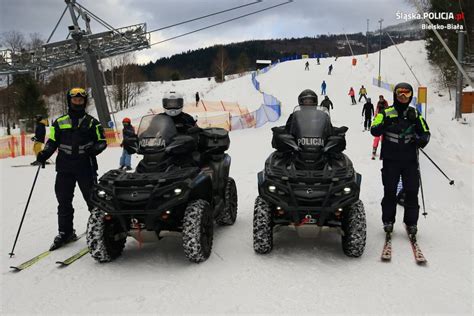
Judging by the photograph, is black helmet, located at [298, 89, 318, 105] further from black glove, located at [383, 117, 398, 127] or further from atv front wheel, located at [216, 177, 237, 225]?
atv front wheel, located at [216, 177, 237, 225]

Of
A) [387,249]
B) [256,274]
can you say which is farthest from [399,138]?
[256,274]

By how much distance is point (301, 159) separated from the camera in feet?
19.9

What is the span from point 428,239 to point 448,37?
43.5 meters

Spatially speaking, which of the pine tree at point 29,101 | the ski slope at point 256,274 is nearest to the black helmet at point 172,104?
the ski slope at point 256,274

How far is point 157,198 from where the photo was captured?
5254 millimetres

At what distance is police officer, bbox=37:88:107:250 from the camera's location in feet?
20.9

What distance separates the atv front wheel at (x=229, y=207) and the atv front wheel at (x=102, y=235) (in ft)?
6.02

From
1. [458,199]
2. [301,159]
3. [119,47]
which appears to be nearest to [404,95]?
[301,159]

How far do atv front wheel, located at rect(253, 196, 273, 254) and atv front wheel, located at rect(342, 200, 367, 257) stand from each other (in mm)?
938

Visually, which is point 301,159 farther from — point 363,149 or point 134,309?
point 363,149

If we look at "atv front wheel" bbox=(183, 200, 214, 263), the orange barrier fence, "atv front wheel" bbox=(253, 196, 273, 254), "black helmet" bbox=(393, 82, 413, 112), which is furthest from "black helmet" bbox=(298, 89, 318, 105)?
the orange barrier fence

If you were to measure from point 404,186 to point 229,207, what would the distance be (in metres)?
2.71

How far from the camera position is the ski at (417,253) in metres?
5.46

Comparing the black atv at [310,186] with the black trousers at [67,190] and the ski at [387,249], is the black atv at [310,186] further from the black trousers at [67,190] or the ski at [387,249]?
the black trousers at [67,190]
